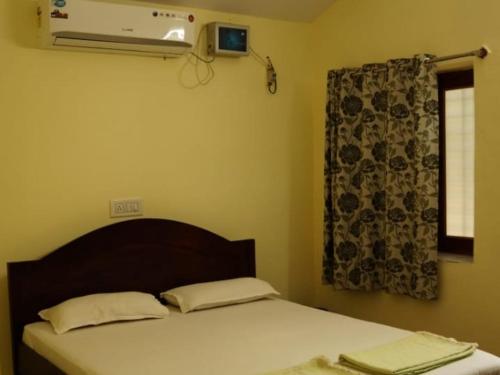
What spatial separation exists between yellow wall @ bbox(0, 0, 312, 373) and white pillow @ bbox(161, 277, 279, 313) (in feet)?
1.61

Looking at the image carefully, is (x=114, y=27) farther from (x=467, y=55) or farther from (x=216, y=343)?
(x=467, y=55)

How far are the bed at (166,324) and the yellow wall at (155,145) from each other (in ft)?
0.50

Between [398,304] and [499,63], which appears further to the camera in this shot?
[398,304]

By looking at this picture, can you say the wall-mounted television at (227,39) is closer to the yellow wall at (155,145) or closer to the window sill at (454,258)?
the yellow wall at (155,145)

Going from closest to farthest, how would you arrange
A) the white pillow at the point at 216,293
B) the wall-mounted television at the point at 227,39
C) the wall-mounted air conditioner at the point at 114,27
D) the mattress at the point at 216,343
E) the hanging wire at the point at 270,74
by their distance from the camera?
the mattress at the point at 216,343 → the wall-mounted air conditioner at the point at 114,27 → the white pillow at the point at 216,293 → the wall-mounted television at the point at 227,39 → the hanging wire at the point at 270,74

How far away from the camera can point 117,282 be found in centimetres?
362

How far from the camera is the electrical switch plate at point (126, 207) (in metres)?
3.73

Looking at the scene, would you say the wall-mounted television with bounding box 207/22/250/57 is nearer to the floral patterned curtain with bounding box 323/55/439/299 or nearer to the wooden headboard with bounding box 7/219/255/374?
the floral patterned curtain with bounding box 323/55/439/299

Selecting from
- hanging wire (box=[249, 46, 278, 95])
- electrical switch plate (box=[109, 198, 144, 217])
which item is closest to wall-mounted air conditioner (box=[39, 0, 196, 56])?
hanging wire (box=[249, 46, 278, 95])

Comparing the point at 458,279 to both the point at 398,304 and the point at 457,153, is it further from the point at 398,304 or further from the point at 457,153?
the point at 457,153

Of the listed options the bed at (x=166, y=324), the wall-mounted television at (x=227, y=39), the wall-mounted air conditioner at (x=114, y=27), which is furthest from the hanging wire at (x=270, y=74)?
the bed at (x=166, y=324)

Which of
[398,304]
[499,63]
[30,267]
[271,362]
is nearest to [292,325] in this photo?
[271,362]

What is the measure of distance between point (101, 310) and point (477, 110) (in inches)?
90.1

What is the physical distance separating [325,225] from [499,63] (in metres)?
1.50
